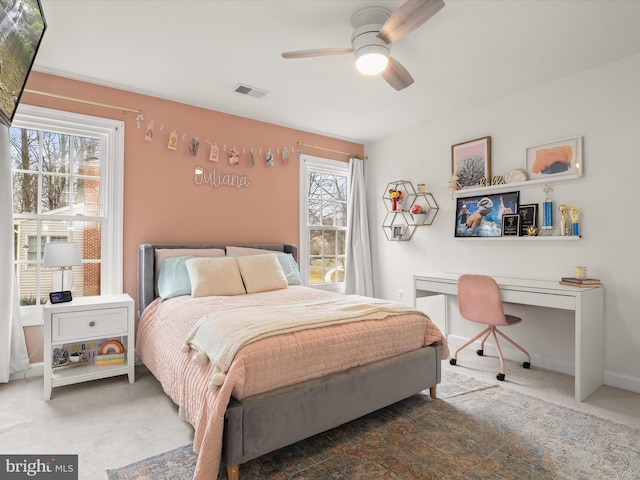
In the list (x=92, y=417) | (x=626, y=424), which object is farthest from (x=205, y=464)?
(x=626, y=424)

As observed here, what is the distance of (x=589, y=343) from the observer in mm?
2646

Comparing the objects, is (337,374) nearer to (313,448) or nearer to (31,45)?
(313,448)

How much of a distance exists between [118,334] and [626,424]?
347 cm

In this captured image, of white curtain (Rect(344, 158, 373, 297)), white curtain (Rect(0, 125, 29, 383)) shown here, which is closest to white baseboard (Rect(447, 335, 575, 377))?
white curtain (Rect(344, 158, 373, 297))

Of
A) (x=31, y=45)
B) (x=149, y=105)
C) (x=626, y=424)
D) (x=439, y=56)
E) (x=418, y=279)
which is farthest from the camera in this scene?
(x=418, y=279)

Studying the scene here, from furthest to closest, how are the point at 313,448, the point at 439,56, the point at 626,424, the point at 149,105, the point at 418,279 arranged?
1. the point at 418,279
2. the point at 149,105
3. the point at 439,56
4. the point at 626,424
5. the point at 313,448

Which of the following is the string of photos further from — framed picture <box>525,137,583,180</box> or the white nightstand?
framed picture <box>525,137,583,180</box>

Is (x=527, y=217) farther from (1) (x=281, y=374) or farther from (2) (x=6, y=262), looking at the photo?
(2) (x=6, y=262)

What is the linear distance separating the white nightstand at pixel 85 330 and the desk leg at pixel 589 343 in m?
3.29

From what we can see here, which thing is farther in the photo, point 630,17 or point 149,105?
point 149,105

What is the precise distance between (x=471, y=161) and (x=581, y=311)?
1816 mm

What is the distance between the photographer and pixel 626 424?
2205 mm

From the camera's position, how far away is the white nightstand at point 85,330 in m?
2.50

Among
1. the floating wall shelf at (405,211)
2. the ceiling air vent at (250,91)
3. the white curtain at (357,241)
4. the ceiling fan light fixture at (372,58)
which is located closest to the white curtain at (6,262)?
the ceiling air vent at (250,91)
